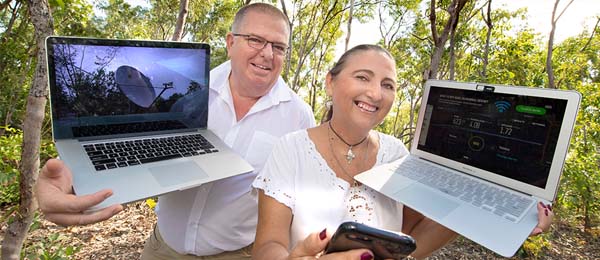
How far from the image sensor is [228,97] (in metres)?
1.78

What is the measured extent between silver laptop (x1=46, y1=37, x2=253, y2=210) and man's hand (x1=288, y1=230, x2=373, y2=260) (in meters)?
0.52

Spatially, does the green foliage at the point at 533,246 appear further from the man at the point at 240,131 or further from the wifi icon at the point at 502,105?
the man at the point at 240,131

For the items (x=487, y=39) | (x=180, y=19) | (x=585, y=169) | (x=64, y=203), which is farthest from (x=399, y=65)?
(x=64, y=203)

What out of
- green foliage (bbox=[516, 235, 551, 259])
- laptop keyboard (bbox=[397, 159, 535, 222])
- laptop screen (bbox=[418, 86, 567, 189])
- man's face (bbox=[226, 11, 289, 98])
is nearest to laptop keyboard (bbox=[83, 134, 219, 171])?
man's face (bbox=[226, 11, 289, 98])

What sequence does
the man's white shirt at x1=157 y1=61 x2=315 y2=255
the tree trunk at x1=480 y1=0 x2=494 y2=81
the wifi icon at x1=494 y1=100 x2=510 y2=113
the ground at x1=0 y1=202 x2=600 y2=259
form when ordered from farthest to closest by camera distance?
1. the tree trunk at x1=480 y1=0 x2=494 y2=81
2. the ground at x1=0 y1=202 x2=600 y2=259
3. the man's white shirt at x1=157 y1=61 x2=315 y2=255
4. the wifi icon at x1=494 y1=100 x2=510 y2=113

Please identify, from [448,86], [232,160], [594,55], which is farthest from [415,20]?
[232,160]

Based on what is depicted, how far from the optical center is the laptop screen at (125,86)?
1.33 meters

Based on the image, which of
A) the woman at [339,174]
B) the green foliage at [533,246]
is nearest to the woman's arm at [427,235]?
the woman at [339,174]

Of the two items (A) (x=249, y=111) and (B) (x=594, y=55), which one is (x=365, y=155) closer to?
(A) (x=249, y=111)

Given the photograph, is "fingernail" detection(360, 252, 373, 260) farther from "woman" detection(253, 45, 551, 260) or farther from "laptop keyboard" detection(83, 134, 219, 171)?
"laptop keyboard" detection(83, 134, 219, 171)

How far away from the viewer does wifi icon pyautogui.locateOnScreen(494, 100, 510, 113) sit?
146 cm

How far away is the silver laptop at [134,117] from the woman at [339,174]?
0.75 feet

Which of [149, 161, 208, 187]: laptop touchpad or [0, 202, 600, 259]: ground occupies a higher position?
[149, 161, 208, 187]: laptop touchpad

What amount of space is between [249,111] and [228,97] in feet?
0.52
